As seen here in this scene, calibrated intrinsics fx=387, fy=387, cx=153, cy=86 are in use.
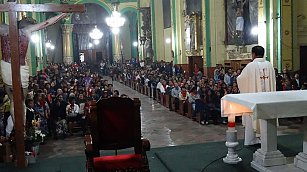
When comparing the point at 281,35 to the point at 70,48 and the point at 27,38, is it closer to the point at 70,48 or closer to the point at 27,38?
the point at 27,38

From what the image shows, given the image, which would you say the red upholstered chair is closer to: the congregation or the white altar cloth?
the white altar cloth

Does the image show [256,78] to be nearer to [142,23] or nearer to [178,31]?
[178,31]

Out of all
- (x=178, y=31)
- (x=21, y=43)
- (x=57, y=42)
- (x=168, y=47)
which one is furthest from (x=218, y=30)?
(x=57, y=42)

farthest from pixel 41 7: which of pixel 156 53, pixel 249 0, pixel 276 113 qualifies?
pixel 156 53

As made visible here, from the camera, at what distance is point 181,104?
12.5 m

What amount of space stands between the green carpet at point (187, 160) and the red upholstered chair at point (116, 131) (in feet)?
4.89

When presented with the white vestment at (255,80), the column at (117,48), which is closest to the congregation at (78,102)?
the white vestment at (255,80)

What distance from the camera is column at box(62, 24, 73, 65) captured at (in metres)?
34.3

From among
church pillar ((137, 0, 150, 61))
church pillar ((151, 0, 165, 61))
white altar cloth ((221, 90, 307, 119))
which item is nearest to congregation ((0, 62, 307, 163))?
white altar cloth ((221, 90, 307, 119))

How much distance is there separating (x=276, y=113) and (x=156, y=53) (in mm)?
22376

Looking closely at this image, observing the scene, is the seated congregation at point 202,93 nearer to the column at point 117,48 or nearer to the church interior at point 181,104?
the church interior at point 181,104

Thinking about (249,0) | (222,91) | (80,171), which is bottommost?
(80,171)

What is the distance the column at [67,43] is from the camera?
34281 millimetres

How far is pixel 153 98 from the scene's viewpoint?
57.0 ft
